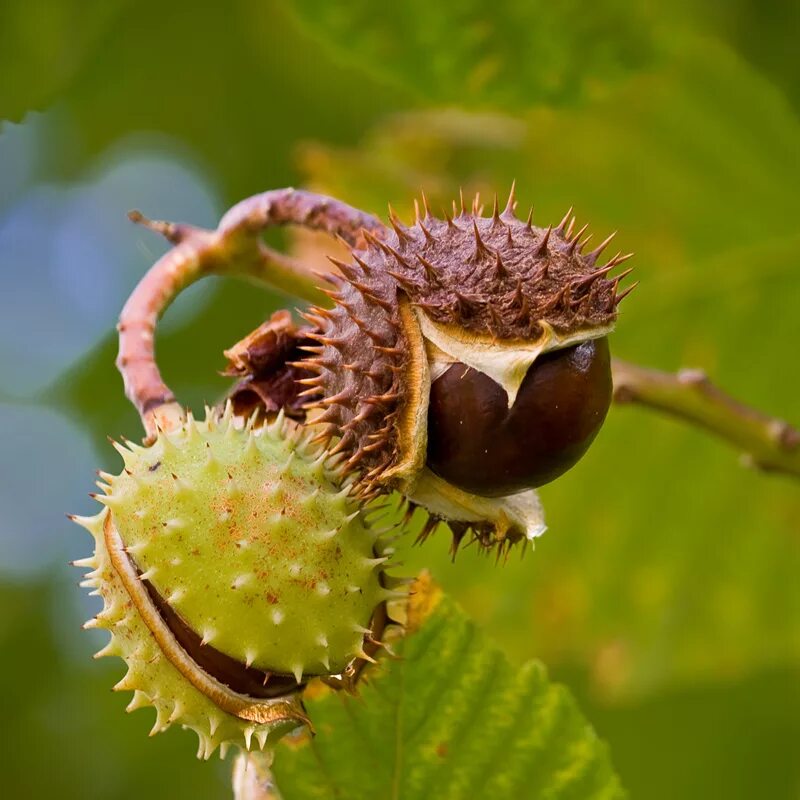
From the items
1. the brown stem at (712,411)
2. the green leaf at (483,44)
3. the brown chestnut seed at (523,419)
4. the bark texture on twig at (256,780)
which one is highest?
the green leaf at (483,44)

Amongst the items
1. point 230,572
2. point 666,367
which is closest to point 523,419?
point 230,572

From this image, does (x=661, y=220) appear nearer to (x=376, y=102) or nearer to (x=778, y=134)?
(x=778, y=134)

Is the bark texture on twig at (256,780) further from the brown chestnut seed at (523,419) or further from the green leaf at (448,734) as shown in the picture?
the brown chestnut seed at (523,419)

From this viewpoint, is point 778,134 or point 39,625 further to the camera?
point 39,625

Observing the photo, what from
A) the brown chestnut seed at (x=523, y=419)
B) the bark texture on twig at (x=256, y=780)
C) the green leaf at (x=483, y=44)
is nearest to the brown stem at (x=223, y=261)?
the brown chestnut seed at (x=523, y=419)

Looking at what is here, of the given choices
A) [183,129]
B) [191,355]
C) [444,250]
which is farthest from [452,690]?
[183,129]
